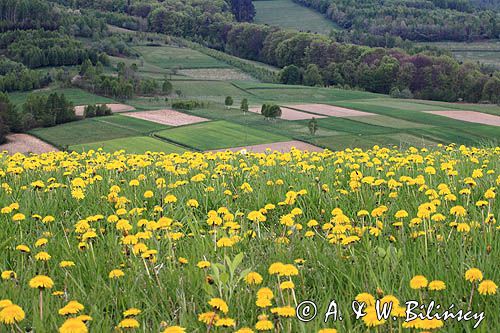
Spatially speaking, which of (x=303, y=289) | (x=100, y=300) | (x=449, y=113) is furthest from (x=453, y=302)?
(x=449, y=113)

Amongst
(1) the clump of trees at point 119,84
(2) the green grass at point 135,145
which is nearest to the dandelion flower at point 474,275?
(2) the green grass at point 135,145

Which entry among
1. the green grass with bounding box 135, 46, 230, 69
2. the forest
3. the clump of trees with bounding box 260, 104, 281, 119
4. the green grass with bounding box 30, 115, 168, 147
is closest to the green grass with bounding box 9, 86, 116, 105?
the forest

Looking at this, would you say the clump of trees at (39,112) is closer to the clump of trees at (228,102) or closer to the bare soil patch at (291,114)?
the clump of trees at (228,102)

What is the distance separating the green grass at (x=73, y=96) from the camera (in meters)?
98.1

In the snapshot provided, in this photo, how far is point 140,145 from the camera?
6309cm

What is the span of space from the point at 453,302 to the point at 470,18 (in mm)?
201542

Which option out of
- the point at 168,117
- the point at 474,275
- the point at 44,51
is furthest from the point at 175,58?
the point at 474,275

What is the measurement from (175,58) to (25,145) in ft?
294

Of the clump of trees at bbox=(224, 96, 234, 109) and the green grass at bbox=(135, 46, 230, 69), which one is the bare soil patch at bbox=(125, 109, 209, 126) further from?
the green grass at bbox=(135, 46, 230, 69)

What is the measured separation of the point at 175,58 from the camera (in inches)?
5955

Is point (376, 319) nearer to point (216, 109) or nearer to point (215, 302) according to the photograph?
point (215, 302)

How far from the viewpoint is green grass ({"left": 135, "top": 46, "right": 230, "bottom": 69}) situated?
5694 inches
